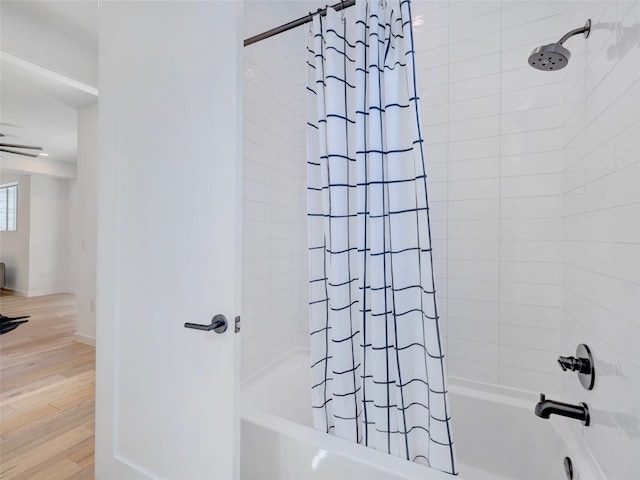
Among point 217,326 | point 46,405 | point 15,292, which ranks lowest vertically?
point 46,405

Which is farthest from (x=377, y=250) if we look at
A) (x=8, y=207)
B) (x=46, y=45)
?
(x=8, y=207)

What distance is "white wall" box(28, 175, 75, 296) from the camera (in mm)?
5809

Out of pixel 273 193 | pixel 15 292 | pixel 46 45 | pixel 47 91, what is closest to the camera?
pixel 273 193

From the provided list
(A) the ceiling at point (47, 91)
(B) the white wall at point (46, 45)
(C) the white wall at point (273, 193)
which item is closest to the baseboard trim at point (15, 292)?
(A) the ceiling at point (47, 91)

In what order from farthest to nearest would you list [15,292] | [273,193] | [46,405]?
[15,292], [46,405], [273,193]

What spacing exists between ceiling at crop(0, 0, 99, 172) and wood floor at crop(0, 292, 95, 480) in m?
2.05

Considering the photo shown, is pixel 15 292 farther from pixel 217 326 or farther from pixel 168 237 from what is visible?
pixel 217 326

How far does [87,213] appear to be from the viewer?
3455 millimetres

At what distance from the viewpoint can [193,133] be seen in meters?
1.16

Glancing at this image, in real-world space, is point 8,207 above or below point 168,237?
above

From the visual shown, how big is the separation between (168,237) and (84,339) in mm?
3090

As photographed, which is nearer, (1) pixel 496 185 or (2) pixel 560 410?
(2) pixel 560 410

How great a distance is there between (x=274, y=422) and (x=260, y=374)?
0.48 metres

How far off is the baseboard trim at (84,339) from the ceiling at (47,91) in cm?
206
